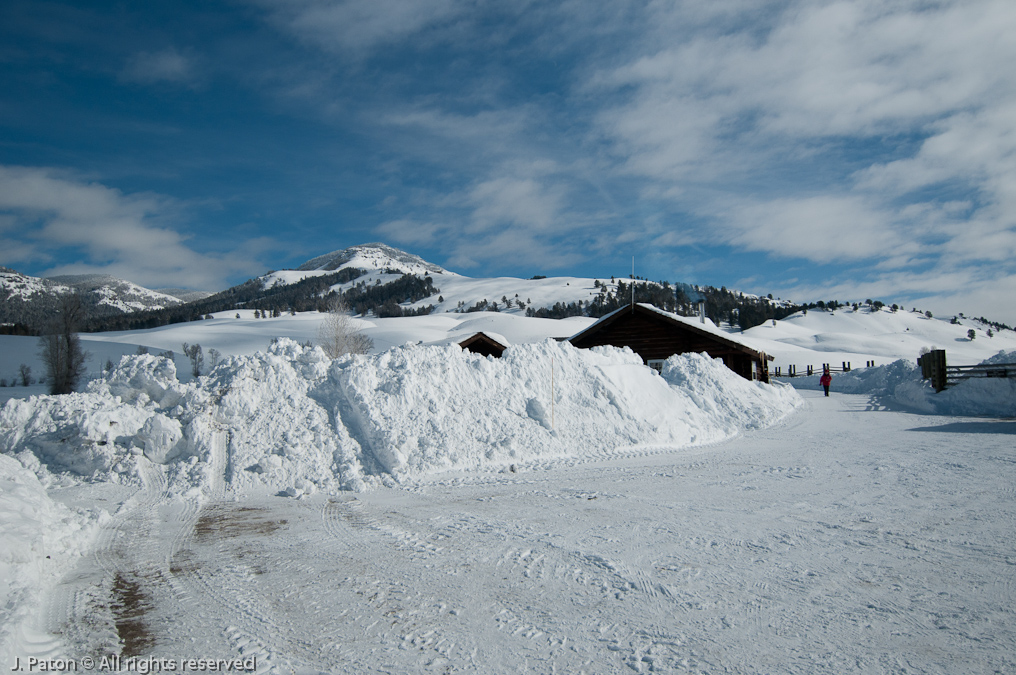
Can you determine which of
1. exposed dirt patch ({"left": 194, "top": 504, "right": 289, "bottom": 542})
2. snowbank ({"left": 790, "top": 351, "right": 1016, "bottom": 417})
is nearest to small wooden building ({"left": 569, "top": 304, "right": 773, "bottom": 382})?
snowbank ({"left": 790, "top": 351, "right": 1016, "bottom": 417})

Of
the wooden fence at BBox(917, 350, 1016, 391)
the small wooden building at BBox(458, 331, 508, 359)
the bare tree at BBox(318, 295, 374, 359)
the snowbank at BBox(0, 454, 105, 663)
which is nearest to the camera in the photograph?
the snowbank at BBox(0, 454, 105, 663)

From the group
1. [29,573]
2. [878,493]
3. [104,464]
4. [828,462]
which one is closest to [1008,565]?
[878,493]

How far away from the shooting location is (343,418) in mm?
9758

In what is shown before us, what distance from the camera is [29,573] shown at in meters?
4.41

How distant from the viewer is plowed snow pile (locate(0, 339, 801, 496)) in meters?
8.34

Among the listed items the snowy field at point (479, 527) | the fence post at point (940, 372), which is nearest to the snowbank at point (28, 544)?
the snowy field at point (479, 527)

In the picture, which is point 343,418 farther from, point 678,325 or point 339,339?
point 339,339

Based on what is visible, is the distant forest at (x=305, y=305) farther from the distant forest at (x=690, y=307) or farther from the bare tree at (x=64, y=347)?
the bare tree at (x=64, y=347)

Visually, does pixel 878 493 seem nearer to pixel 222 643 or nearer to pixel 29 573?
pixel 222 643

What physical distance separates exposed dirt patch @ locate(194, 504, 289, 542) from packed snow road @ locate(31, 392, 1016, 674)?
0.13 ft

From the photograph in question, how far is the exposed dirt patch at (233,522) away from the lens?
5.97 meters

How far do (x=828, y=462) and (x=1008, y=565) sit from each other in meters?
4.98

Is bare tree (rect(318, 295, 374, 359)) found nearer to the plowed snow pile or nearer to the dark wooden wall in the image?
the dark wooden wall

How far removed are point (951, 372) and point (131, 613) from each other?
89.8ft
